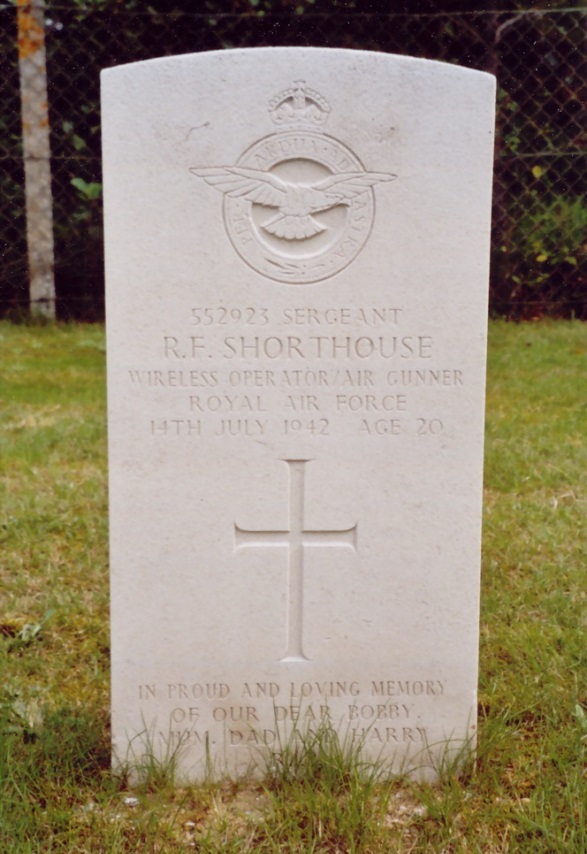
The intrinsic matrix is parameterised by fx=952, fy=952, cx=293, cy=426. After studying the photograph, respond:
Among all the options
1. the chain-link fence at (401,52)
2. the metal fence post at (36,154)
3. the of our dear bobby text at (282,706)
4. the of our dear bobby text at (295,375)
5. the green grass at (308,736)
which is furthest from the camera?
the chain-link fence at (401,52)

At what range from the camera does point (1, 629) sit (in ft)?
10.6

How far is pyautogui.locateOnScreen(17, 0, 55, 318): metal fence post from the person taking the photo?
7.52 m

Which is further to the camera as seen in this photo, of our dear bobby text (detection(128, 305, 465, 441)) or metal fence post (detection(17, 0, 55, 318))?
metal fence post (detection(17, 0, 55, 318))

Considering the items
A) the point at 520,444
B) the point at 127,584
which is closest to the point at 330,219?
the point at 127,584

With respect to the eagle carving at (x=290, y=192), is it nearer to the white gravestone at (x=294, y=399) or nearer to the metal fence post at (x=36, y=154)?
the white gravestone at (x=294, y=399)

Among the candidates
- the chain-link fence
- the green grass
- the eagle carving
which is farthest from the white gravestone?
the chain-link fence

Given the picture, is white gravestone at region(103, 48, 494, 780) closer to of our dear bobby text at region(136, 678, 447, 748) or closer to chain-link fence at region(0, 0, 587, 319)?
of our dear bobby text at region(136, 678, 447, 748)

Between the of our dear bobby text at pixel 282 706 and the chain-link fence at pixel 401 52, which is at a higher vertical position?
the chain-link fence at pixel 401 52

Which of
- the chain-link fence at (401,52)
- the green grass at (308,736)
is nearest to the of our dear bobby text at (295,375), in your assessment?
the green grass at (308,736)

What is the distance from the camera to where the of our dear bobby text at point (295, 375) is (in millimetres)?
2297

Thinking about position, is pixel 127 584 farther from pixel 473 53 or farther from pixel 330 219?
pixel 473 53

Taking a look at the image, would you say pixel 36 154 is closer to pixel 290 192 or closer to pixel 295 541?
pixel 290 192

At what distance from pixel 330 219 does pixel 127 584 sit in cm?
103

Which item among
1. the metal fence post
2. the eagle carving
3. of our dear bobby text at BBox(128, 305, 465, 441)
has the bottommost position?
of our dear bobby text at BBox(128, 305, 465, 441)
